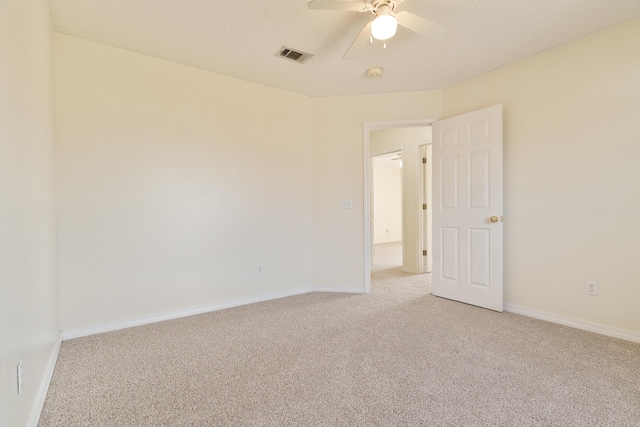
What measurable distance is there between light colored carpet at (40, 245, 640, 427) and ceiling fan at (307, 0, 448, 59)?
2121 millimetres

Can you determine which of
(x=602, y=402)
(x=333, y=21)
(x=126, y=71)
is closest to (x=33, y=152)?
(x=126, y=71)

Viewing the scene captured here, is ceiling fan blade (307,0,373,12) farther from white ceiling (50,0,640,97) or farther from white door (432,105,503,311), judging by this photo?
white door (432,105,503,311)

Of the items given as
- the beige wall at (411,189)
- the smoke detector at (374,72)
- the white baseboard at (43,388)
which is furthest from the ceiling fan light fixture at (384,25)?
the beige wall at (411,189)

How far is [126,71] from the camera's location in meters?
2.59

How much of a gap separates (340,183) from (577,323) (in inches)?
104

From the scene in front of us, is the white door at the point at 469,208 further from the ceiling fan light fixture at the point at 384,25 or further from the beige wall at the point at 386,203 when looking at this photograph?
the beige wall at the point at 386,203

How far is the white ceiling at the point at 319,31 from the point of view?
6.77 feet

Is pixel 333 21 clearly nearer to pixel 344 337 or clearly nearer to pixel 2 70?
pixel 2 70

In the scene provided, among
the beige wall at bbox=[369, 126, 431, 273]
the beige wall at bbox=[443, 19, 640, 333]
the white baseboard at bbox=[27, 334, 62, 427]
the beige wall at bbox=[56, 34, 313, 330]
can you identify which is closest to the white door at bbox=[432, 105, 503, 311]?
the beige wall at bbox=[443, 19, 640, 333]

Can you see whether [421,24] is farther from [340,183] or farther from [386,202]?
[386,202]

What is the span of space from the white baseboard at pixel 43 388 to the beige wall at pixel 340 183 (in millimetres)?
2479

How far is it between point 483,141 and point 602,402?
230cm

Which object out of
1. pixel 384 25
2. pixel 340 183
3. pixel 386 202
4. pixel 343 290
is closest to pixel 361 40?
pixel 384 25

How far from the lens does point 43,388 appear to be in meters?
1.59
